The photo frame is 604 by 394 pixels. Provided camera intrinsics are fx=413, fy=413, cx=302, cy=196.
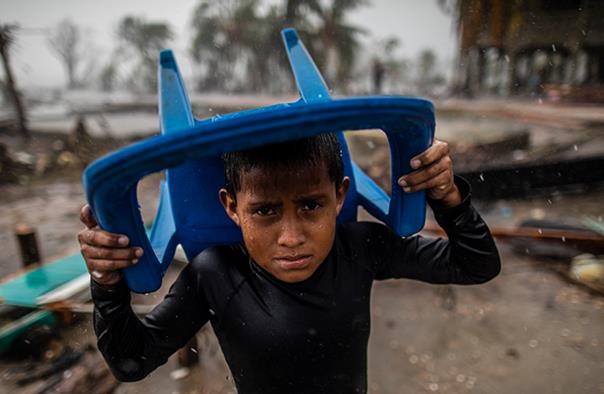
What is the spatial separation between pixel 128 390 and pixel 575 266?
4002mm

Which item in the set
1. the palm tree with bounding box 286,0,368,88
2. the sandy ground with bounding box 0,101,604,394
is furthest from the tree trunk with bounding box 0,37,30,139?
the palm tree with bounding box 286,0,368,88

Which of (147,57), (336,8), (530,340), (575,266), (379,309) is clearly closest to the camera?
(530,340)

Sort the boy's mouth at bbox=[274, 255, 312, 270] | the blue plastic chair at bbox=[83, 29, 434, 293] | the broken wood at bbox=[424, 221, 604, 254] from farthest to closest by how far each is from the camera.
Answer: the broken wood at bbox=[424, 221, 604, 254] → the boy's mouth at bbox=[274, 255, 312, 270] → the blue plastic chair at bbox=[83, 29, 434, 293]

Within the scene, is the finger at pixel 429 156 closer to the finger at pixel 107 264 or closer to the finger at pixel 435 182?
the finger at pixel 435 182

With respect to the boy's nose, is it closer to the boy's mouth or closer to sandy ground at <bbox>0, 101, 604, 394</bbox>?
the boy's mouth

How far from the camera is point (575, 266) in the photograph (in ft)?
12.9

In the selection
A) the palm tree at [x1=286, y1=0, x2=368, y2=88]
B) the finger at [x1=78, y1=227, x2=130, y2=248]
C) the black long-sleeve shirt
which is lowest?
the black long-sleeve shirt

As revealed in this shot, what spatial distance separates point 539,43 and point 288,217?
2100cm

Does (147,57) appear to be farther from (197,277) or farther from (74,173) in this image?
(197,277)

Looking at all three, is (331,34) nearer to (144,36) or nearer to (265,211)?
(144,36)

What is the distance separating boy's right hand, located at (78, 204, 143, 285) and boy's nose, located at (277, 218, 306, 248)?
1.00ft

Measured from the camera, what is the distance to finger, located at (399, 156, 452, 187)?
916 mm

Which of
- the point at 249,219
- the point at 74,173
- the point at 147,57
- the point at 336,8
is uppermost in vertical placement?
the point at 336,8

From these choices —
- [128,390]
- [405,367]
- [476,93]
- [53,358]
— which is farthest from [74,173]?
[476,93]
